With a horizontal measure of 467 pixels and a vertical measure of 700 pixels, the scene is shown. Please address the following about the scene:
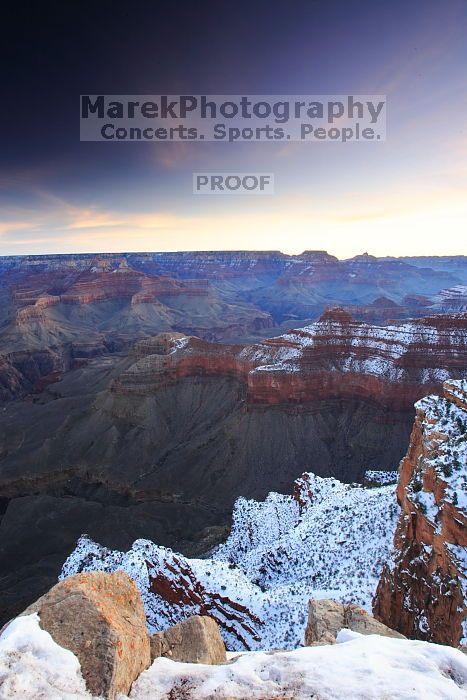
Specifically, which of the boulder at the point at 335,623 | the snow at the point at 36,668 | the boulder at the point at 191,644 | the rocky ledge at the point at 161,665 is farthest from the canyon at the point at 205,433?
the snow at the point at 36,668

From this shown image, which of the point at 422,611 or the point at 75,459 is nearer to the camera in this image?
the point at 422,611

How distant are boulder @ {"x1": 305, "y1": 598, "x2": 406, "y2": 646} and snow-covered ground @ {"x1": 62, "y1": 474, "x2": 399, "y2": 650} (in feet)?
27.5

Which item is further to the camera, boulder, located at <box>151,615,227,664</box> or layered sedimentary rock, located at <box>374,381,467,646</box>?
layered sedimentary rock, located at <box>374,381,467,646</box>

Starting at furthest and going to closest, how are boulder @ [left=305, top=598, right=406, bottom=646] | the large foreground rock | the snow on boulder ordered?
boulder @ [left=305, top=598, right=406, bottom=646] < the snow on boulder < the large foreground rock

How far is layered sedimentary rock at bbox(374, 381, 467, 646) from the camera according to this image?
49.4 feet

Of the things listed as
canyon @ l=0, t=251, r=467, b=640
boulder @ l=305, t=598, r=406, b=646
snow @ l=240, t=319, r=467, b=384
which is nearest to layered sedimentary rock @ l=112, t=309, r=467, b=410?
snow @ l=240, t=319, r=467, b=384

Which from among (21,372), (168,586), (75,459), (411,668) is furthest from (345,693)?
(21,372)

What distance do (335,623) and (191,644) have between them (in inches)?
178

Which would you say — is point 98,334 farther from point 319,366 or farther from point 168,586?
point 168,586

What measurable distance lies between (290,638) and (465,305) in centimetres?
15521

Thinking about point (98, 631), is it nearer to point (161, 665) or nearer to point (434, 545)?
point (161, 665)

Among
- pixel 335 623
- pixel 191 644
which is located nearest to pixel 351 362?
pixel 335 623

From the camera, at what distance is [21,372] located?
413 feet

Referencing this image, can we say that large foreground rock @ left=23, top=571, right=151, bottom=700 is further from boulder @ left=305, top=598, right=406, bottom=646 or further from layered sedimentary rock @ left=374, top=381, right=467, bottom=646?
layered sedimentary rock @ left=374, top=381, right=467, bottom=646
